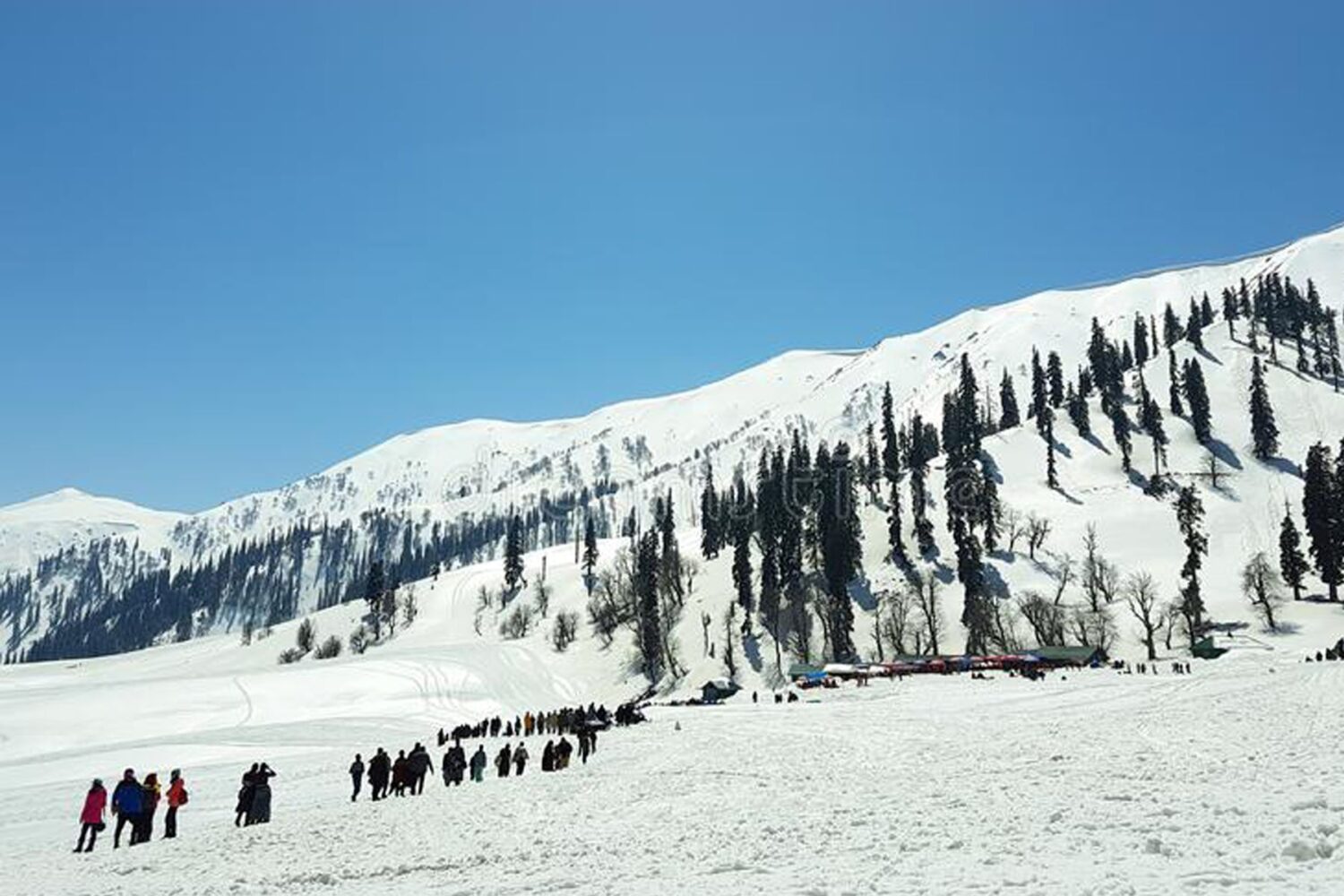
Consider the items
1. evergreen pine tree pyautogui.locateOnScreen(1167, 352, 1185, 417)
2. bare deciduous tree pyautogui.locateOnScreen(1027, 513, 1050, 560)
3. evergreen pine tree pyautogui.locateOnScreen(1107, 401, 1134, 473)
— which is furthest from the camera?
evergreen pine tree pyautogui.locateOnScreen(1167, 352, 1185, 417)

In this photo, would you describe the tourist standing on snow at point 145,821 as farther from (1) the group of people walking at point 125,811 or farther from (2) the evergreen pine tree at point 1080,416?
(2) the evergreen pine tree at point 1080,416

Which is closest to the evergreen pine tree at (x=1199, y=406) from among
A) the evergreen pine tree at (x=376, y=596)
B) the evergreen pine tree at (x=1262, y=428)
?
the evergreen pine tree at (x=1262, y=428)

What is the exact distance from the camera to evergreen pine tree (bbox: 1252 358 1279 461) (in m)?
146

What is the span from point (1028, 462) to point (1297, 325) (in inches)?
3424

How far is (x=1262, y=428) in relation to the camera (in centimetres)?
14625

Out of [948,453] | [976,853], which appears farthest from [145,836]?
[948,453]

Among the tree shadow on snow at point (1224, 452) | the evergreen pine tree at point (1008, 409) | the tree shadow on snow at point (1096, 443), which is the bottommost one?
the tree shadow on snow at point (1224, 452)

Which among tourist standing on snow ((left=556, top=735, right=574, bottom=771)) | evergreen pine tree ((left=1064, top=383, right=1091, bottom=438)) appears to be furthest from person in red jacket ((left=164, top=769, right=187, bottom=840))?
evergreen pine tree ((left=1064, top=383, right=1091, bottom=438))

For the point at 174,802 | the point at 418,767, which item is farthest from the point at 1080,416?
the point at 174,802

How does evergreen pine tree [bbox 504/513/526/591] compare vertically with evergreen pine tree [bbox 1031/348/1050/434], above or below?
below

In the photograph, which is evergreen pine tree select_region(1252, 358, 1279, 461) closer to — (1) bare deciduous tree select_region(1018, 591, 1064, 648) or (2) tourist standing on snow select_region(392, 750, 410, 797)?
(1) bare deciduous tree select_region(1018, 591, 1064, 648)

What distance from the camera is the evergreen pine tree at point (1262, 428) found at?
14550 centimetres

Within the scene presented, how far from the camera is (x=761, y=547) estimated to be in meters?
124

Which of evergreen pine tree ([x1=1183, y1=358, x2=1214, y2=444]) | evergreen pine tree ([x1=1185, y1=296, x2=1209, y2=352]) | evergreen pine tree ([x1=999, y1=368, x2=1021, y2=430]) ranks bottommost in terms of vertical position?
evergreen pine tree ([x1=1183, y1=358, x2=1214, y2=444])
